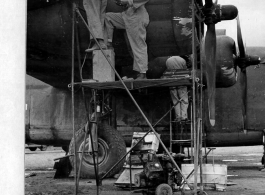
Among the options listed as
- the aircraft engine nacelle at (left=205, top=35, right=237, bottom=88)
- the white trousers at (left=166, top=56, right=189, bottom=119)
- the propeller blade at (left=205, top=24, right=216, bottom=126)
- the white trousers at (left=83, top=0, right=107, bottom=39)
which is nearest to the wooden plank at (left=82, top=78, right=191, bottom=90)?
the white trousers at (left=83, top=0, right=107, bottom=39)

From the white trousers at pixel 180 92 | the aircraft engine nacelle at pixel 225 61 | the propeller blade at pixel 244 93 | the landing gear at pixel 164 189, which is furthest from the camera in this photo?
the propeller blade at pixel 244 93

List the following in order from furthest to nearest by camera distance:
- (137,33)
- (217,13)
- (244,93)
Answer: (244,93) < (217,13) < (137,33)

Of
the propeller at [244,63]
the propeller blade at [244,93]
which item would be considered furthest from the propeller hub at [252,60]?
the propeller blade at [244,93]

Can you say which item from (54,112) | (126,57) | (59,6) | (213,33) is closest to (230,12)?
(213,33)

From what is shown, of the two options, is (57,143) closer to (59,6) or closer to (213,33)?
(59,6)

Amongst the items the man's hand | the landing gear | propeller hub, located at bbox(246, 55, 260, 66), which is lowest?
the landing gear

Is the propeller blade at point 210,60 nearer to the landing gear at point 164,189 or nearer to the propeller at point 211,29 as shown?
the propeller at point 211,29

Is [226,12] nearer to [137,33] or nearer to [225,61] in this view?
[137,33]

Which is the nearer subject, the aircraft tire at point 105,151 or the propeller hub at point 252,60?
the aircraft tire at point 105,151

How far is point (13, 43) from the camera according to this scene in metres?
3.33

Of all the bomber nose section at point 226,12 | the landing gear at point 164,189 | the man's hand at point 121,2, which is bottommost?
the landing gear at point 164,189

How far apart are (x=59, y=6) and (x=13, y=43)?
634 centimetres

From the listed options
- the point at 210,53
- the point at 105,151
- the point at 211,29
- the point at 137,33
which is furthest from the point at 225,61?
the point at 137,33

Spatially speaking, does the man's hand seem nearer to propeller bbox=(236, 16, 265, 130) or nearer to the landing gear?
the landing gear
